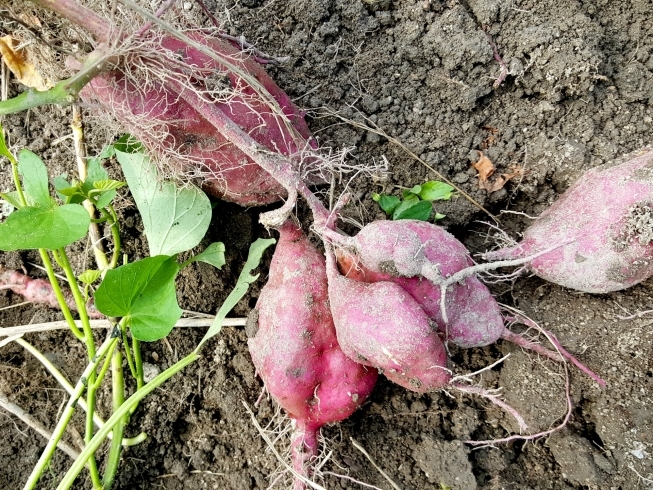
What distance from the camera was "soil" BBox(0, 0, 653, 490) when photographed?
3.78 ft

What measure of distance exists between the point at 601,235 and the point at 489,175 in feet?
0.94

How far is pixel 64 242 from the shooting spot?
0.96 m

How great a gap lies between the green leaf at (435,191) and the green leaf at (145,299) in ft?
1.97

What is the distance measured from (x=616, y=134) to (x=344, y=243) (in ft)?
2.30

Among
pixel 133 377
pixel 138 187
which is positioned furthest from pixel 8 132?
pixel 133 377

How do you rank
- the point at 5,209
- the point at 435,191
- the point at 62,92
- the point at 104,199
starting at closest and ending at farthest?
the point at 62,92 → the point at 104,199 → the point at 435,191 → the point at 5,209

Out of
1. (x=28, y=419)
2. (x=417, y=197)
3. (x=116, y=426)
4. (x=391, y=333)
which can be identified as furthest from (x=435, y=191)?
(x=28, y=419)

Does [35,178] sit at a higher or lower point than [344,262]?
higher

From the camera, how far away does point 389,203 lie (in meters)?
1.23

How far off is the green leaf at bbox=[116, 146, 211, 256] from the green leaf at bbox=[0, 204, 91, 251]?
0.19 m

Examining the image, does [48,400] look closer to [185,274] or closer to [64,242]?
[185,274]

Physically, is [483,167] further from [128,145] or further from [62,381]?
[62,381]

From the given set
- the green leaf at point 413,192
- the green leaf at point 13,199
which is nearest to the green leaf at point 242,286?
the green leaf at point 413,192

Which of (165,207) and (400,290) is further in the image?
(165,207)
